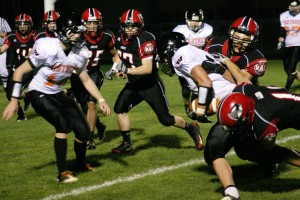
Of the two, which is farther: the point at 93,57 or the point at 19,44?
the point at 19,44

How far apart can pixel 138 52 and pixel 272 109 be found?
2929 mm

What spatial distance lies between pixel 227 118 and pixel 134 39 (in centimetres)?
315

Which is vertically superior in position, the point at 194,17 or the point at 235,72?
the point at 235,72

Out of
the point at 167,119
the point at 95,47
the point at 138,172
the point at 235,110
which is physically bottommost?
the point at 138,172

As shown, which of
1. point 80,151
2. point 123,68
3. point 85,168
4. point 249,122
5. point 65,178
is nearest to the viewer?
point 249,122

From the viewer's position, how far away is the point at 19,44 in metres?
11.5

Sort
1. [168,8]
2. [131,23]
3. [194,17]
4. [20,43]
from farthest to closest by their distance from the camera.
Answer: [168,8]
[20,43]
[194,17]
[131,23]

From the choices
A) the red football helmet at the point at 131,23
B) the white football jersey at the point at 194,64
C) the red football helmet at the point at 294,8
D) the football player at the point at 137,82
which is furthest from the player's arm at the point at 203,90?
the red football helmet at the point at 294,8

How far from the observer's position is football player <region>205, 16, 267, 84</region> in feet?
22.0

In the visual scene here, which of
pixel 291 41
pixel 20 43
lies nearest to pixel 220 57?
pixel 20 43

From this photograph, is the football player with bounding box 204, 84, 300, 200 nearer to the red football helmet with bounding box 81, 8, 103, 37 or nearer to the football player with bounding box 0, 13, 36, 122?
the red football helmet with bounding box 81, 8, 103, 37

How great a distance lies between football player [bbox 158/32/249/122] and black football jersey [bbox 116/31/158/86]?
1086mm

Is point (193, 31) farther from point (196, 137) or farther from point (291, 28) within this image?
point (291, 28)

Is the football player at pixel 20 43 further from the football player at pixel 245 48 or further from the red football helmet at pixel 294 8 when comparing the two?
the red football helmet at pixel 294 8
